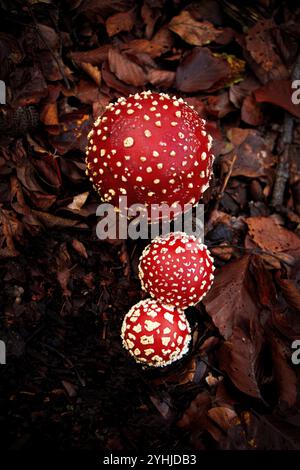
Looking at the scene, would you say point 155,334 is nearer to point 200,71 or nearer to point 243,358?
point 243,358

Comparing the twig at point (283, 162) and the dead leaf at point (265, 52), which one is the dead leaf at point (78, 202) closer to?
the twig at point (283, 162)

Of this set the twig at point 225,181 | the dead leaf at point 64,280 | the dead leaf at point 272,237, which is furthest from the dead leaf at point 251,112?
the dead leaf at point 64,280

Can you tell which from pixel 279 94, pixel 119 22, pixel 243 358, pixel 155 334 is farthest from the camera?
pixel 279 94

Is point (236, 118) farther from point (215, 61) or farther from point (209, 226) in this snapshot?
point (209, 226)

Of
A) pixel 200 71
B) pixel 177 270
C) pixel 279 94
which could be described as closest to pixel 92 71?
pixel 200 71

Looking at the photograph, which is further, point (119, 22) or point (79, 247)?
point (119, 22)

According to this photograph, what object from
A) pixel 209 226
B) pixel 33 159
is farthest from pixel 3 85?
pixel 209 226

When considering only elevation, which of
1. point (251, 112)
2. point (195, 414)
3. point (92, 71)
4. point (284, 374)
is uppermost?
point (92, 71)
